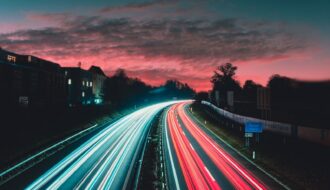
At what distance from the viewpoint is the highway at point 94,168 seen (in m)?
24.4

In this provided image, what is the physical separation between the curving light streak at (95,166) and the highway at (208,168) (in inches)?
176

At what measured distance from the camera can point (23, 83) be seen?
60875mm

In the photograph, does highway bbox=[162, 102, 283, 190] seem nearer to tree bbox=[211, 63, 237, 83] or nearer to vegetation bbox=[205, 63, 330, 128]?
vegetation bbox=[205, 63, 330, 128]

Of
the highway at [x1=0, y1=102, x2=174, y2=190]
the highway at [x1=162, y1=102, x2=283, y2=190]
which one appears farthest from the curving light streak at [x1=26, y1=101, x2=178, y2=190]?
the highway at [x1=162, y1=102, x2=283, y2=190]

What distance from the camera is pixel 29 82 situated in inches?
2490

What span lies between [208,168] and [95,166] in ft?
36.8

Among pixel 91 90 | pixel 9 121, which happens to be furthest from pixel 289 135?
pixel 91 90

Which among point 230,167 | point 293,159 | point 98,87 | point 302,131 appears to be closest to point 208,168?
point 230,167

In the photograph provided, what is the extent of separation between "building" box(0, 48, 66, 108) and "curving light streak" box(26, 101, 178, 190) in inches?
732

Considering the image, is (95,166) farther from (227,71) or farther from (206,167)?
(227,71)

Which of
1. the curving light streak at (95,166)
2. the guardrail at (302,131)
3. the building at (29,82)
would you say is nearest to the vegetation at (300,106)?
the guardrail at (302,131)

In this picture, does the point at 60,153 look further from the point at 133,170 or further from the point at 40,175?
the point at 133,170

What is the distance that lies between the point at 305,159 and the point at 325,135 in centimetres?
508

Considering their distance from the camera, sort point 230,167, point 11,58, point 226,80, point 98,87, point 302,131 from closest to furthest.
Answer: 1. point 230,167
2. point 302,131
3. point 11,58
4. point 98,87
5. point 226,80
